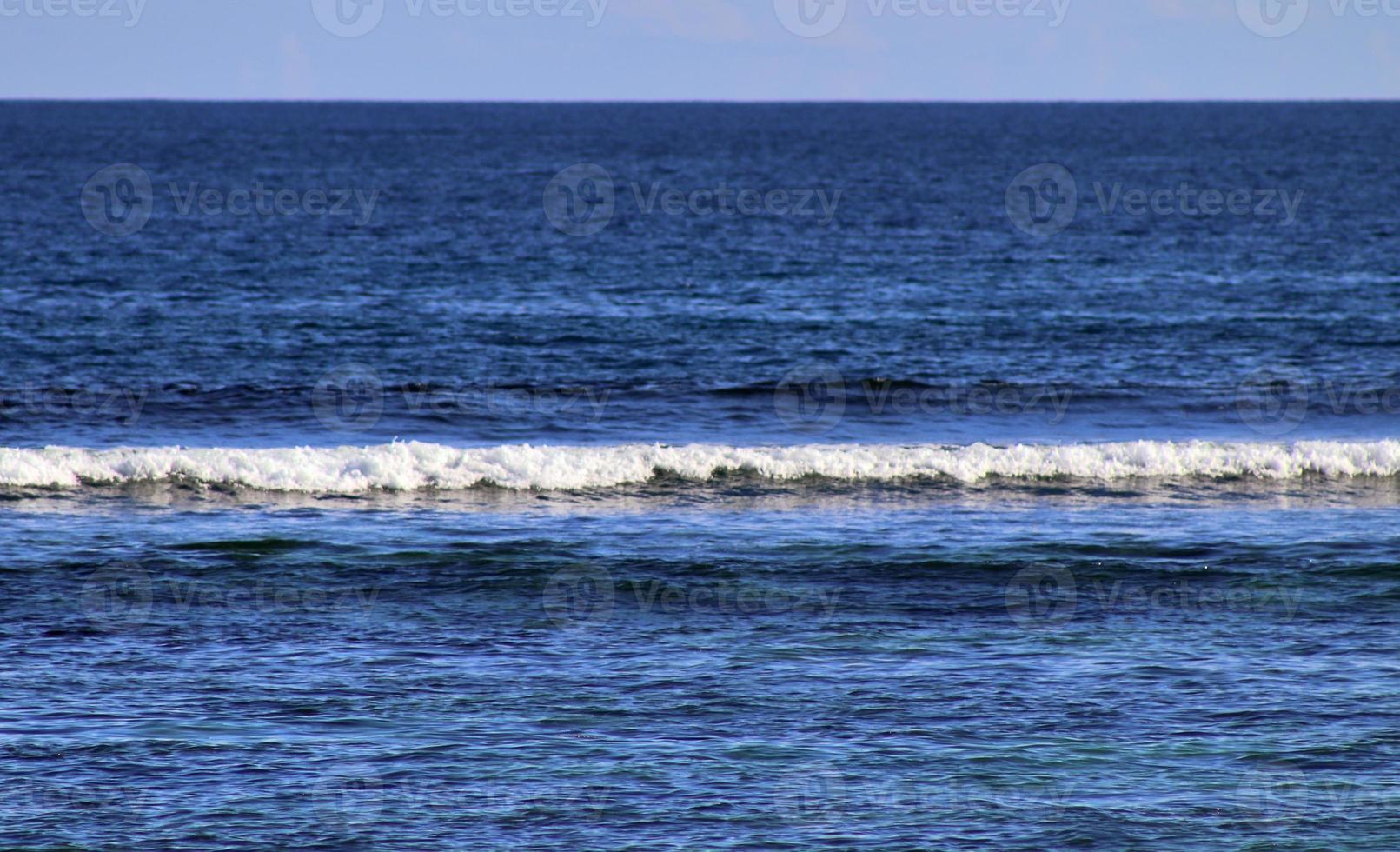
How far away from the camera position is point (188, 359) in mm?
31969

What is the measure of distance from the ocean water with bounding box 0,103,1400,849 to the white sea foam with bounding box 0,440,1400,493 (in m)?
0.10

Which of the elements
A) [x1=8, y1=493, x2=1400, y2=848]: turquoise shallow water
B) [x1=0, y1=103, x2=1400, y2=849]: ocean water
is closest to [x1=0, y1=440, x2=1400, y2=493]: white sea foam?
[x1=0, y1=103, x2=1400, y2=849]: ocean water

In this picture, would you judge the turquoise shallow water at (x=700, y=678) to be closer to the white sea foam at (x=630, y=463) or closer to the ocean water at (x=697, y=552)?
the ocean water at (x=697, y=552)

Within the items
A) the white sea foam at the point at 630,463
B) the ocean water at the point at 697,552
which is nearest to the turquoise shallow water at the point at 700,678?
the ocean water at the point at 697,552

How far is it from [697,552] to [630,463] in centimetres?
465

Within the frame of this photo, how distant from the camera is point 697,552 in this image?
1802cm

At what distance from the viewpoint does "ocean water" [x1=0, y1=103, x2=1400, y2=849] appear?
10883 millimetres

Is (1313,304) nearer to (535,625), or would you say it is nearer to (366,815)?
(535,625)

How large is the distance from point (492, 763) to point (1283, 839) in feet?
18.6

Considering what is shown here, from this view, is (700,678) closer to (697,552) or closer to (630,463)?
(697,552)

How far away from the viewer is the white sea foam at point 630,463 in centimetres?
2156

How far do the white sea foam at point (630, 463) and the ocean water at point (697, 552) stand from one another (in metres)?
0.10

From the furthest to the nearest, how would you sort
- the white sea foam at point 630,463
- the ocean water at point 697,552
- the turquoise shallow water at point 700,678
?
1. the white sea foam at point 630,463
2. the ocean water at point 697,552
3. the turquoise shallow water at point 700,678

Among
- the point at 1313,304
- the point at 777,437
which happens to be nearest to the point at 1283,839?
the point at 777,437
